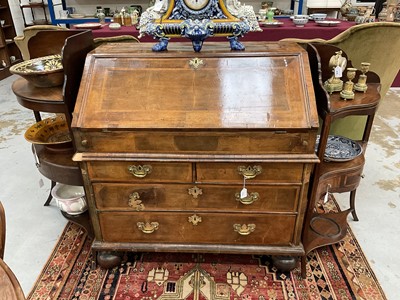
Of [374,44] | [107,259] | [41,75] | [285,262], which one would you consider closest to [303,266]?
[285,262]

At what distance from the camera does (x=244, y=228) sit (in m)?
1.63

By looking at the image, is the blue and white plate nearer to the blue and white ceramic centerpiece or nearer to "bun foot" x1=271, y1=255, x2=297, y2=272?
"bun foot" x1=271, y1=255, x2=297, y2=272

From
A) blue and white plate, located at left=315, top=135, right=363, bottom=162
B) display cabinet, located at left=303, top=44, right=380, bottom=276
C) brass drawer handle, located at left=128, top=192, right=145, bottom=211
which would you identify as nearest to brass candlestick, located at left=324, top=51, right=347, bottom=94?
display cabinet, located at left=303, top=44, right=380, bottom=276

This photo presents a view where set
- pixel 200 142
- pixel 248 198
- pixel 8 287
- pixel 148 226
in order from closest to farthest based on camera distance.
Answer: pixel 8 287 → pixel 200 142 → pixel 248 198 → pixel 148 226

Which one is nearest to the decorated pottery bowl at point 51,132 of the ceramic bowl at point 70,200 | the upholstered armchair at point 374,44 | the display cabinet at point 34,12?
the ceramic bowl at point 70,200

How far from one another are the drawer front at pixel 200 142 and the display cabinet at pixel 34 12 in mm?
5436

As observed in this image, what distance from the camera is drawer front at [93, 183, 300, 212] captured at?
154 centimetres

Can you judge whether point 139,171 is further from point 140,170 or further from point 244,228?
point 244,228

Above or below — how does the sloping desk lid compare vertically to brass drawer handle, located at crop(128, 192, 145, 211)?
above

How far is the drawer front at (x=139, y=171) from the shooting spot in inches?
58.9

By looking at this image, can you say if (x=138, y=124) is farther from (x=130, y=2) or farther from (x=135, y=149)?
(x=130, y=2)

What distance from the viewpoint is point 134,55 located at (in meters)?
1.58

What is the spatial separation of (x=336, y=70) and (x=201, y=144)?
2.61ft

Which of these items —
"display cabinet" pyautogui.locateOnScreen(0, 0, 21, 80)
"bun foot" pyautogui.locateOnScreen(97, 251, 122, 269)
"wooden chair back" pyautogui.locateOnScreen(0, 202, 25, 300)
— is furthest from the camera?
"display cabinet" pyautogui.locateOnScreen(0, 0, 21, 80)
